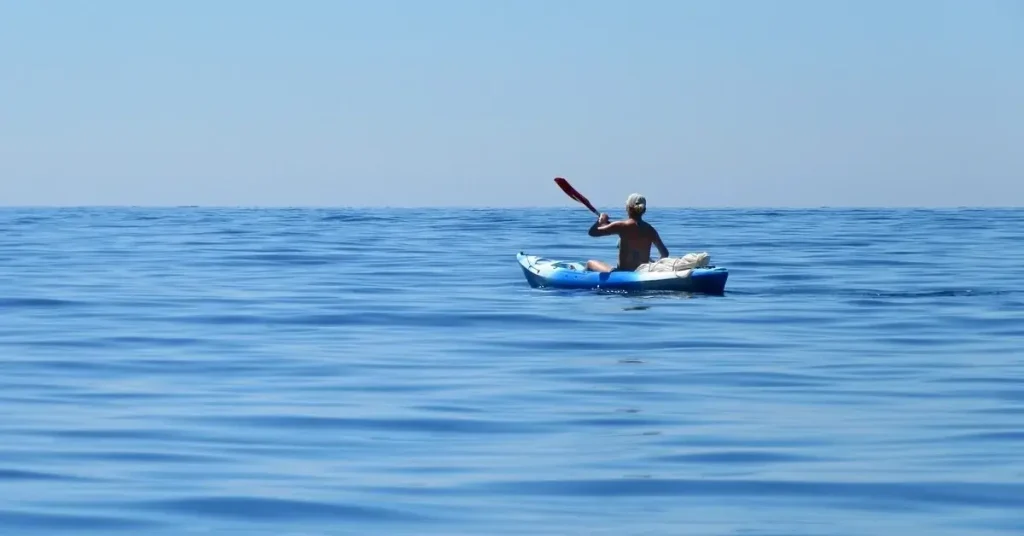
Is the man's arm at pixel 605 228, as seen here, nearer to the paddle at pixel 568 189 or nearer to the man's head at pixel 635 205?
the man's head at pixel 635 205

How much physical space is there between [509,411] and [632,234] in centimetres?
979

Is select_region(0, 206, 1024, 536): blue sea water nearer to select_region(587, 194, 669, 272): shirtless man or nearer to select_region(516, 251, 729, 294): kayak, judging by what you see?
select_region(516, 251, 729, 294): kayak

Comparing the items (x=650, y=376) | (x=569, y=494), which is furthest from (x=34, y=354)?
(x=569, y=494)

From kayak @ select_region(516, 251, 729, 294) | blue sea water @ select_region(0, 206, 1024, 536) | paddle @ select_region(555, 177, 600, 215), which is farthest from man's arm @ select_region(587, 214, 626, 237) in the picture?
paddle @ select_region(555, 177, 600, 215)

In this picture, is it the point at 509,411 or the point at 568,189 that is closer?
the point at 509,411

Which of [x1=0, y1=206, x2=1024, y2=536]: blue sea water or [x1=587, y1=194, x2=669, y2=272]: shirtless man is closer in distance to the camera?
[x1=0, y1=206, x2=1024, y2=536]: blue sea water

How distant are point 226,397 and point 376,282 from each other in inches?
502

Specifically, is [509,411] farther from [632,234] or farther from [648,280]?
[632,234]

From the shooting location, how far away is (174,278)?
77.0 feet

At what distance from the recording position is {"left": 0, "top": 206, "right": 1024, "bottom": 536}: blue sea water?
22.3ft

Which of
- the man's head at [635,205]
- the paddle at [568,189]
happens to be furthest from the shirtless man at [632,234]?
the paddle at [568,189]

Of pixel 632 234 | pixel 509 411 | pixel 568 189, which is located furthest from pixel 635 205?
pixel 509 411

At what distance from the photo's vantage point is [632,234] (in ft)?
63.3

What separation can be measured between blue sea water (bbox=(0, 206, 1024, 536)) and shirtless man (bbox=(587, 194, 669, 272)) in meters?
0.57
